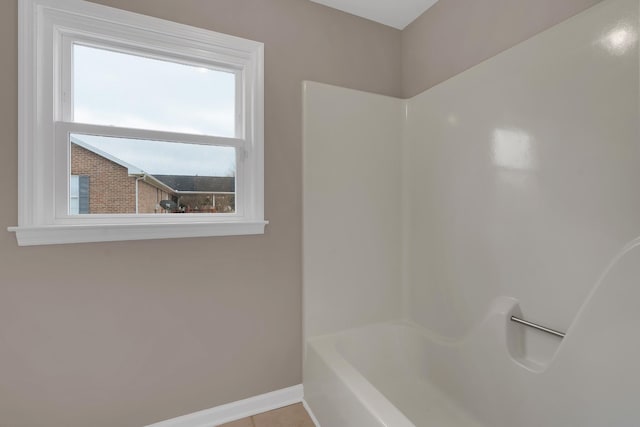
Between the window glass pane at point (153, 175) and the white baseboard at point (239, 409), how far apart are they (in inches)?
43.8

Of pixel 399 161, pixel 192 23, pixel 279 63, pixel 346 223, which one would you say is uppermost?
pixel 192 23

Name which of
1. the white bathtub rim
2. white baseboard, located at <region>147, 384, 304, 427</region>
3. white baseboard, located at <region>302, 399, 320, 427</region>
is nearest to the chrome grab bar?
the white bathtub rim

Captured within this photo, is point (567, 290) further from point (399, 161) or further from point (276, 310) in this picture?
point (276, 310)

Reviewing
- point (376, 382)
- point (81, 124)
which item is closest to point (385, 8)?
point (81, 124)

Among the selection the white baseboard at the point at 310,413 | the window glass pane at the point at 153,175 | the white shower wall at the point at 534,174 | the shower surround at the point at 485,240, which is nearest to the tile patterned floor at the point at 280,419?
the white baseboard at the point at 310,413

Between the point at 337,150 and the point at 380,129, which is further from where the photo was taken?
the point at 380,129

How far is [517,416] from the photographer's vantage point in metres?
1.28

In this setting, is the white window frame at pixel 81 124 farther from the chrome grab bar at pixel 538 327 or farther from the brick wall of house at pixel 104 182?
the chrome grab bar at pixel 538 327

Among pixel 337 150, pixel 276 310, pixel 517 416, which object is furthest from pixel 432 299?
pixel 337 150

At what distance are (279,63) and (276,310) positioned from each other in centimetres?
150

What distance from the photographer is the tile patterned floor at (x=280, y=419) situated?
1.58 meters

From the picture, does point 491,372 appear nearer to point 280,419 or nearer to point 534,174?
point 534,174

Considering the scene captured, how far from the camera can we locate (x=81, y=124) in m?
1.36

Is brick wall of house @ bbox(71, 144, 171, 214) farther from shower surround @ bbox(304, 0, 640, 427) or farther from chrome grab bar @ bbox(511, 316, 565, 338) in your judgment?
chrome grab bar @ bbox(511, 316, 565, 338)
